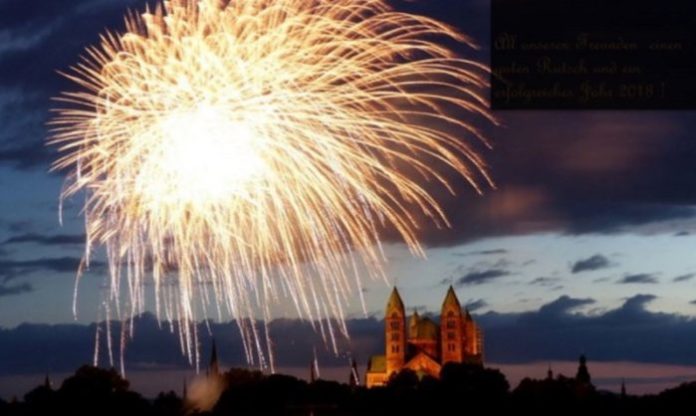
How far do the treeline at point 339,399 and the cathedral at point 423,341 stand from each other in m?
30.1

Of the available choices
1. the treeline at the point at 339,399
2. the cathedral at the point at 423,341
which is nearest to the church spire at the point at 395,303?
the cathedral at the point at 423,341

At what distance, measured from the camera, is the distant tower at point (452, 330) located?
166 meters

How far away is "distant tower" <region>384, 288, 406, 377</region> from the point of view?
167625 mm

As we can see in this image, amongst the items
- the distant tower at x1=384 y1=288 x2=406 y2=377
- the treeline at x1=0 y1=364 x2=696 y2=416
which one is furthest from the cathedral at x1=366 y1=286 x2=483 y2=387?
the treeline at x1=0 y1=364 x2=696 y2=416

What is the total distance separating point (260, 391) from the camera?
11969cm

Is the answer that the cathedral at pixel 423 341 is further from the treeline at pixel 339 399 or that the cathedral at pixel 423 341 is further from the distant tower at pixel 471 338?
the treeline at pixel 339 399

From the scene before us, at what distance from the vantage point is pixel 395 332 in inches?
6619

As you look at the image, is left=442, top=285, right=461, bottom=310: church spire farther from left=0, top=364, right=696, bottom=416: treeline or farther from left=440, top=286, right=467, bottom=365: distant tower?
left=0, top=364, right=696, bottom=416: treeline

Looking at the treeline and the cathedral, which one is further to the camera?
the cathedral

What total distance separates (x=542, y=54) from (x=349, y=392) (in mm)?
82892

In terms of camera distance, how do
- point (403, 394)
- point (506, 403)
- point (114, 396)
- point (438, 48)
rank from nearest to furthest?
point (438, 48), point (114, 396), point (506, 403), point (403, 394)

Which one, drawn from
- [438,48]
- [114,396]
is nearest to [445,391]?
[114,396]

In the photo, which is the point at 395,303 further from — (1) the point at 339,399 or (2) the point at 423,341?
(1) the point at 339,399

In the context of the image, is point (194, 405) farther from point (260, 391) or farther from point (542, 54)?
point (542, 54)
